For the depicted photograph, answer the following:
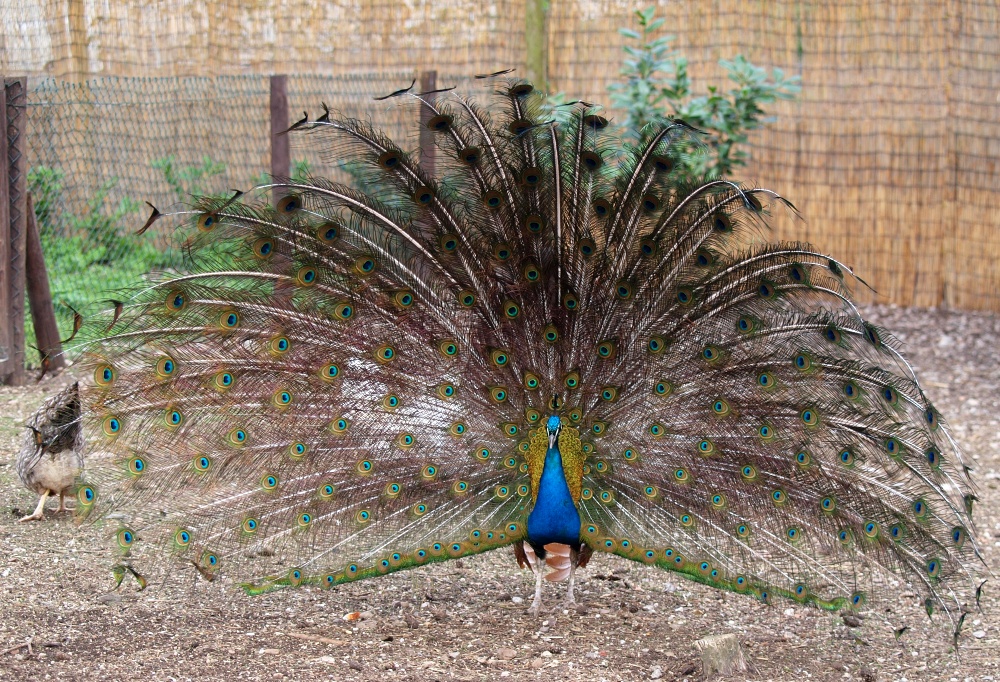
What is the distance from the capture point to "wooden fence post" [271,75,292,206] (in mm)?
8180

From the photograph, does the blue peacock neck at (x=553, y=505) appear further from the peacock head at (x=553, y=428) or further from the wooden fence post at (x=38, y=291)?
the wooden fence post at (x=38, y=291)

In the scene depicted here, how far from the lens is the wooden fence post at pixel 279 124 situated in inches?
322

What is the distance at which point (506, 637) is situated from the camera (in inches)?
182

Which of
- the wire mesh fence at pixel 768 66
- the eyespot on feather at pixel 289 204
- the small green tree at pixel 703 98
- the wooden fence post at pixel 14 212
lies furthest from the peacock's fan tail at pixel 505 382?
the wire mesh fence at pixel 768 66

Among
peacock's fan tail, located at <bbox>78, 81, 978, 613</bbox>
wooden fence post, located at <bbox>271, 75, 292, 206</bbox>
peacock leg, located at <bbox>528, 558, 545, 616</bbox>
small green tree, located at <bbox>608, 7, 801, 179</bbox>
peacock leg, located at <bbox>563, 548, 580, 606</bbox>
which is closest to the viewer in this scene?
peacock's fan tail, located at <bbox>78, 81, 978, 613</bbox>

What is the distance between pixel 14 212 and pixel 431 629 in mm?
4792

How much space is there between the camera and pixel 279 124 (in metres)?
8.23

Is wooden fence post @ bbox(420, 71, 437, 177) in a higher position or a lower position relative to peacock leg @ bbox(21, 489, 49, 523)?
higher

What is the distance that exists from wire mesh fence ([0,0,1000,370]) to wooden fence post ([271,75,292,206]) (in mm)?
1666

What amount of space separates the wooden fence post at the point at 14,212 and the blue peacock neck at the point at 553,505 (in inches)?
Result: 193

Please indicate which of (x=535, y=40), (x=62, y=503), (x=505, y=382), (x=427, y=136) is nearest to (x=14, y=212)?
(x=62, y=503)

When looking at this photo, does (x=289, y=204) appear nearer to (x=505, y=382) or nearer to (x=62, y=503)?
(x=505, y=382)

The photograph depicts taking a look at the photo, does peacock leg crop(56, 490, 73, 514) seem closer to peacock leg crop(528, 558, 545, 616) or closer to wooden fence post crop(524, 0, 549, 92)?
peacock leg crop(528, 558, 545, 616)

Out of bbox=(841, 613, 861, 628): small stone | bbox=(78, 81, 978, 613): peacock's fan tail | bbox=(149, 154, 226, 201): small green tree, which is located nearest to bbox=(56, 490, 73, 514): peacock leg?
bbox=(78, 81, 978, 613): peacock's fan tail
